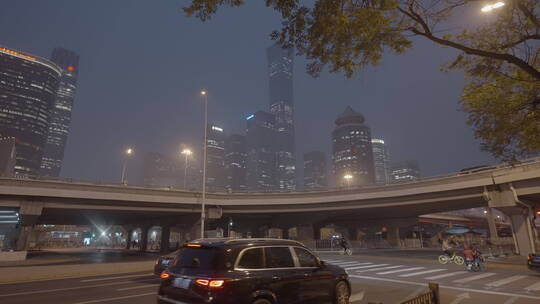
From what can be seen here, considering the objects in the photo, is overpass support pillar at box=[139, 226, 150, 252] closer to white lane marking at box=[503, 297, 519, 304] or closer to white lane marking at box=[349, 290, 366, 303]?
white lane marking at box=[349, 290, 366, 303]

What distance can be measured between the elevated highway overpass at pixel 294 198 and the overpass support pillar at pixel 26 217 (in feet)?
0.25

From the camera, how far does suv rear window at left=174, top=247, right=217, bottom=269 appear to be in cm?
605

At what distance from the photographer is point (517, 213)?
30.3 metres

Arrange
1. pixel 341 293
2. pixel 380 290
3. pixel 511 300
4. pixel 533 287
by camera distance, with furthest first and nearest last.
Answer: pixel 533 287 < pixel 380 290 < pixel 511 300 < pixel 341 293

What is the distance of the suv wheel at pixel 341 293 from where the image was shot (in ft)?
26.8

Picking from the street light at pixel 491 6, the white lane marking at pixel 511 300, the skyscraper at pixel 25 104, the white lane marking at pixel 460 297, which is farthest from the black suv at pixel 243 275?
the skyscraper at pixel 25 104

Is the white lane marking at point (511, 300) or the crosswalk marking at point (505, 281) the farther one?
the crosswalk marking at point (505, 281)

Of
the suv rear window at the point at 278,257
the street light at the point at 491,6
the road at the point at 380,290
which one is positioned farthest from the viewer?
the road at the point at 380,290

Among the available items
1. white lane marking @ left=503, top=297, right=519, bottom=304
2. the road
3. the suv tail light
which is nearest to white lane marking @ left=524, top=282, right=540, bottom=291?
the road

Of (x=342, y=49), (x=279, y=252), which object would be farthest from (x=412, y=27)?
(x=279, y=252)

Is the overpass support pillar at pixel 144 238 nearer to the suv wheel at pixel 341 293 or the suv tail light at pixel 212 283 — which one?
the suv wheel at pixel 341 293

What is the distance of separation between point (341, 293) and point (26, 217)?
32.6 m

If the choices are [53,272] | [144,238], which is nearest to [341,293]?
[53,272]

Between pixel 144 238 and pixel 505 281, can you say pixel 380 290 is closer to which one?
pixel 505 281
